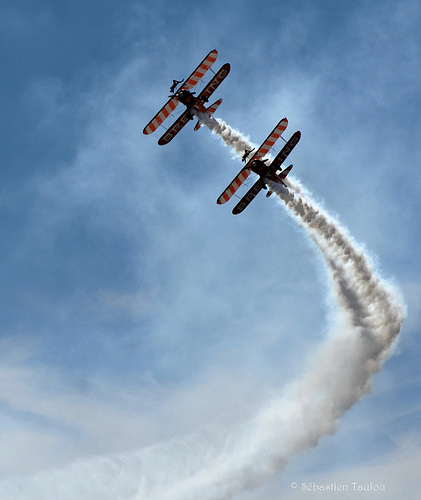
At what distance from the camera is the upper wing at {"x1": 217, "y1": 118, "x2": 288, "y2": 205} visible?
443 ft

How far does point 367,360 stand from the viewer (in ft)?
463

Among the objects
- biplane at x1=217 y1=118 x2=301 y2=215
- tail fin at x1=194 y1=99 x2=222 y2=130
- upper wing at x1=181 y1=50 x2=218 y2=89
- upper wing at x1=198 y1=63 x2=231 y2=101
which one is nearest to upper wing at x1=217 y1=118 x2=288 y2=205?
biplane at x1=217 y1=118 x2=301 y2=215

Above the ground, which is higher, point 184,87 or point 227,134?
point 184,87

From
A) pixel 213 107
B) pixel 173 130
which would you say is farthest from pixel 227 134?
pixel 173 130

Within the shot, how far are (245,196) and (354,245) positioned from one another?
13.4 meters

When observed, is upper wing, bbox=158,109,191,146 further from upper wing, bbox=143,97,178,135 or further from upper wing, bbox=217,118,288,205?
upper wing, bbox=217,118,288,205

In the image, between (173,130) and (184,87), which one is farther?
(173,130)

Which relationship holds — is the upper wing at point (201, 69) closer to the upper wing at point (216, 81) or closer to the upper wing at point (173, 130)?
the upper wing at point (216, 81)

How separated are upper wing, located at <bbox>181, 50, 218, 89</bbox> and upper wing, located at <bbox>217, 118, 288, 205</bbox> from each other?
9672 mm

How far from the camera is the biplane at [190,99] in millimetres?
136125

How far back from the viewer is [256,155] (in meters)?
136

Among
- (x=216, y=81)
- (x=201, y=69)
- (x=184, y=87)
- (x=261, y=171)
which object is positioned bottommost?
(x=261, y=171)

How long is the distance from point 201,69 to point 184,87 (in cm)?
256

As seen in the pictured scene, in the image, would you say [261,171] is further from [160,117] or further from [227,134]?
[160,117]
